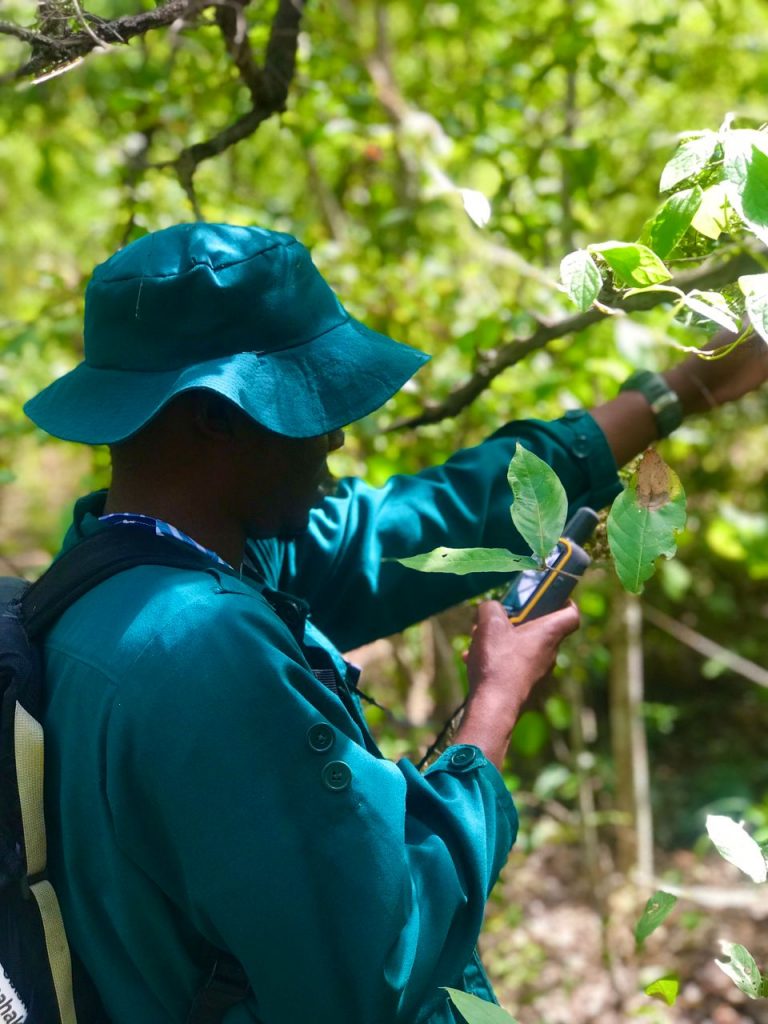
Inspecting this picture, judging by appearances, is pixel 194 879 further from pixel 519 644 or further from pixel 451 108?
pixel 451 108

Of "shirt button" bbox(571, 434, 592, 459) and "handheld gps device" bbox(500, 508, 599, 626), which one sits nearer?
"handheld gps device" bbox(500, 508, 599, 626)

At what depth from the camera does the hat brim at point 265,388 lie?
4.21 ft

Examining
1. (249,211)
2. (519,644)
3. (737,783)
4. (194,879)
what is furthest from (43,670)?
(737,783)

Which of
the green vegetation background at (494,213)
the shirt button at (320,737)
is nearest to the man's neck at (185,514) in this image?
the shirt button at (320,737)

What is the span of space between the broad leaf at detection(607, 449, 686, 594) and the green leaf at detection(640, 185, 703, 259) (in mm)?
270

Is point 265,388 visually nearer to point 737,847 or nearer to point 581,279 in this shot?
point 581,279

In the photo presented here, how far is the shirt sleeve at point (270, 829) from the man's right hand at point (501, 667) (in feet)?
0.77

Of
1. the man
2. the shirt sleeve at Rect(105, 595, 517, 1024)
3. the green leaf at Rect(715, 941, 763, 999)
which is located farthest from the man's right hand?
the green leaf at Rect(715, 941, 763, 999)

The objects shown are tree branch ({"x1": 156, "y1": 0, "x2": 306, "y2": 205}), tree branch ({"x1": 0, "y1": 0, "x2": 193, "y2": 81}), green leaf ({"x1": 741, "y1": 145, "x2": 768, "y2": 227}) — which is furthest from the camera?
tree branch ({"x1": 156, "y1": 0, "x2": 306, "y2": 205})

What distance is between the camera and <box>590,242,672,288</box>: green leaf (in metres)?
1.19

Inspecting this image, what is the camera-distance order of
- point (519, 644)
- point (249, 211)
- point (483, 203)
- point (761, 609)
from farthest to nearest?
1. point (761, 609)
2. point (249, 211)
3. point (519, 644)
4. point (483, 203)

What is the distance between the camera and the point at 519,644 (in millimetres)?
1495

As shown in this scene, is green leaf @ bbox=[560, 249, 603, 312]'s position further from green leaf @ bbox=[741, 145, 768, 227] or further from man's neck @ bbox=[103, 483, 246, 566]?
man's neck @ bbox=[103, 483, 246, 566]

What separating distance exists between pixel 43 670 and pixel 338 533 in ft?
2.19
